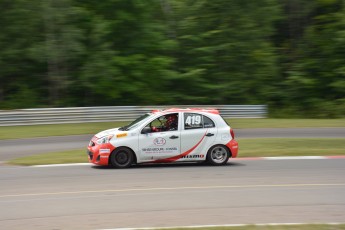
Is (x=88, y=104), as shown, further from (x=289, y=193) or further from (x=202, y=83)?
(x=289, y=193)

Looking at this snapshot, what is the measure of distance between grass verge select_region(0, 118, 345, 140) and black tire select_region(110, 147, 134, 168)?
29.9ft

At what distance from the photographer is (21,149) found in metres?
18.7

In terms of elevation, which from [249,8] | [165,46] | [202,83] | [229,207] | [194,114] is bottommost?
[229,207]

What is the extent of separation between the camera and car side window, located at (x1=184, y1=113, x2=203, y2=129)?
14625 mm

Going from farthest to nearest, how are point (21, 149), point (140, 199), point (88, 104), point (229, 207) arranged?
point (88, 104), point (21, 149), point (140, 199), point (229, 207)

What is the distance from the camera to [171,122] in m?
14.6

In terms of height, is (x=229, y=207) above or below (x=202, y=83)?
below

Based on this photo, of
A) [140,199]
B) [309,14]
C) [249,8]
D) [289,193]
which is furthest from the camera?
[309,14]

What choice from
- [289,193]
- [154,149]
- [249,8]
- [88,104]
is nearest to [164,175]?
[154,149]

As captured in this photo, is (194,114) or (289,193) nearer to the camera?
Answer: (289,193)

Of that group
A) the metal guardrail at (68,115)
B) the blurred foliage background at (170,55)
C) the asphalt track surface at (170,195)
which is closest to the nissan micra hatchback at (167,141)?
the asphalt track surface at (170,195)

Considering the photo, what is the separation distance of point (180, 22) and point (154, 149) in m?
23.0

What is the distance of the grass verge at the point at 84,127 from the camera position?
2320 cm

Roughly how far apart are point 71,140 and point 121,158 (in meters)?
7.30
